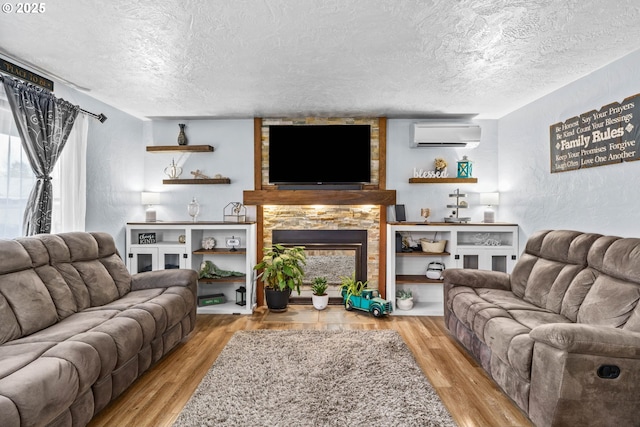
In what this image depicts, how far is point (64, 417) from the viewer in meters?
1.85

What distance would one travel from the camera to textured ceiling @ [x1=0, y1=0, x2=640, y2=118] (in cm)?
208

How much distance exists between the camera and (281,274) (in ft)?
14.0

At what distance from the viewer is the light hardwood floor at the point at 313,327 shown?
222 cm

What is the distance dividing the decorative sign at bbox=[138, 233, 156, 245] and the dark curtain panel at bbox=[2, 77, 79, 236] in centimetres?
143

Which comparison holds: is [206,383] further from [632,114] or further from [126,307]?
[632,114]

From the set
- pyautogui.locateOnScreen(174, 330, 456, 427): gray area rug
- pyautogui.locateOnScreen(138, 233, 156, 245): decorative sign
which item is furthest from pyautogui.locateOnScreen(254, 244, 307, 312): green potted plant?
pyautogui.locateOnScreen(138, 233, 156, 245): decorative sign

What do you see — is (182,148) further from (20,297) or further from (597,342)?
(597,342)

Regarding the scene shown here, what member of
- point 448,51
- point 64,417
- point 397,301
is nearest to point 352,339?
point 397,301

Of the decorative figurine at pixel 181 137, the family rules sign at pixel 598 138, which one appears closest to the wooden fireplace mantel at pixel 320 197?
the decorative figurine at pixel 181 137

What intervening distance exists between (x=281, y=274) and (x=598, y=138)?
329 centimetres

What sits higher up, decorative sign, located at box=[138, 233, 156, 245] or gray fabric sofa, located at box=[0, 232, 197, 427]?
decorative sign, located at box=[138, 233, 156, 245]

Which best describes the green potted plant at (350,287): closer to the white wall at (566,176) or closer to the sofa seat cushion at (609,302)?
the white wall at (566,176)

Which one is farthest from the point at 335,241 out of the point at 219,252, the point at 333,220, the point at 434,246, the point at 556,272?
the point at 556,272

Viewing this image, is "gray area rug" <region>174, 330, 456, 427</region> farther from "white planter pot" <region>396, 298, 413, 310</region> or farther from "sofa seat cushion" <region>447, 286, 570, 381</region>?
"white planter pot" <region>396, 298, 413, 310</region>
